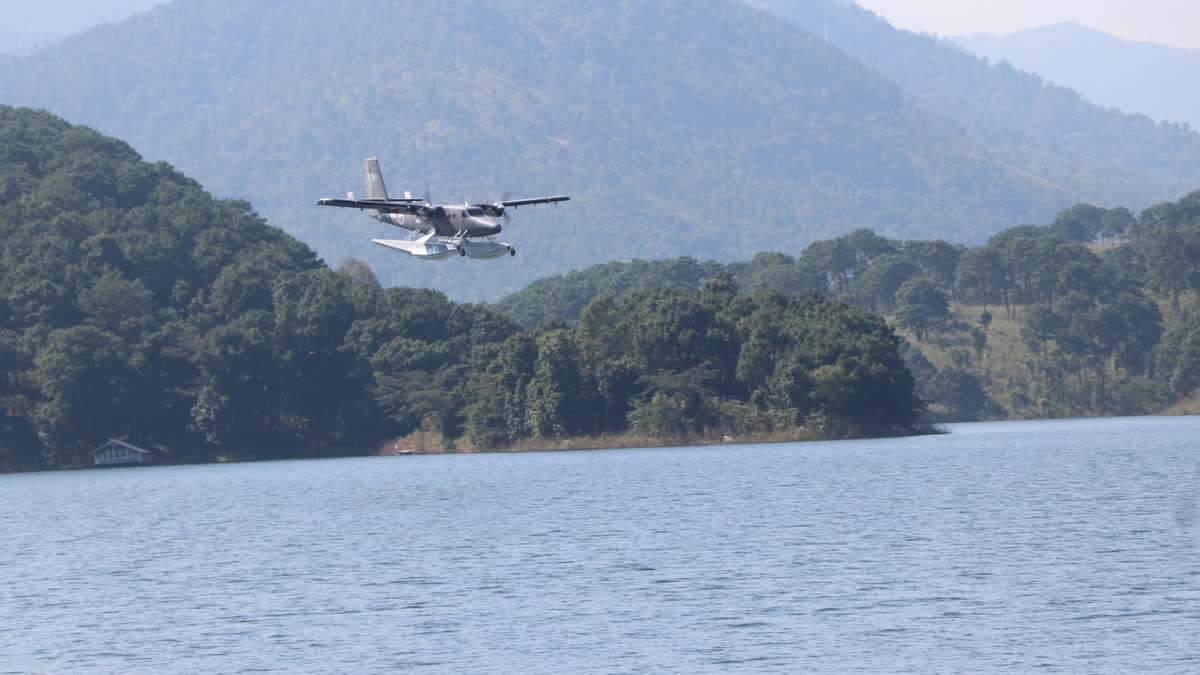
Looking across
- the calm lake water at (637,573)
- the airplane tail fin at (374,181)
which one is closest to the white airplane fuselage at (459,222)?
the airplane tail fin at (374,181)

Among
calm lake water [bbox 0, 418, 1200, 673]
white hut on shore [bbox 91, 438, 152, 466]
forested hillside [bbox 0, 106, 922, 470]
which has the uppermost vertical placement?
forested hillside [bbox 0, 106, 922, 470]

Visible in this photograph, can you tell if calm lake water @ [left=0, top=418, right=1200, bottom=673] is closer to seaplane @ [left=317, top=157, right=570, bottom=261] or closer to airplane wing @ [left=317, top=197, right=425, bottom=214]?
seaplane @ [left=317, top=157, right=570, bottom=261]

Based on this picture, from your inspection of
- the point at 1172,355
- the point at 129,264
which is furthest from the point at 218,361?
the point at 1172,355

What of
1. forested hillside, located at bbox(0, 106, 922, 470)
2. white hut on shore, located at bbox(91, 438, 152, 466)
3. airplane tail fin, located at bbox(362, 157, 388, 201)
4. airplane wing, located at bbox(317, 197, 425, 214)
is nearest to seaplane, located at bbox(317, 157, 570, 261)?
airplane wing, located at bbox(317, 197, 425, 214)

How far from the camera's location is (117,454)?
14000cm

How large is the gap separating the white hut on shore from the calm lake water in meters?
36.8

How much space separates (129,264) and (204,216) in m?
15.8

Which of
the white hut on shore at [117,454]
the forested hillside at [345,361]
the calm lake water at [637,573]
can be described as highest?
the forested hillside at [345,361]

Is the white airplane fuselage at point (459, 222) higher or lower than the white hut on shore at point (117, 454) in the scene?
higher

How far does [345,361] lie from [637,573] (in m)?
101

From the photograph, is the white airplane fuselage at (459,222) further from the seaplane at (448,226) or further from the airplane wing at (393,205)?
the airplane wing at (393,205)

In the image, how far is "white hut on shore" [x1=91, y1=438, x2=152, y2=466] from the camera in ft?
456

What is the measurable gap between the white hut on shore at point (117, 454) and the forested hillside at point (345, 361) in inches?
62.7

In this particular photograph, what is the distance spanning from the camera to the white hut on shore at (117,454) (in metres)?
139
